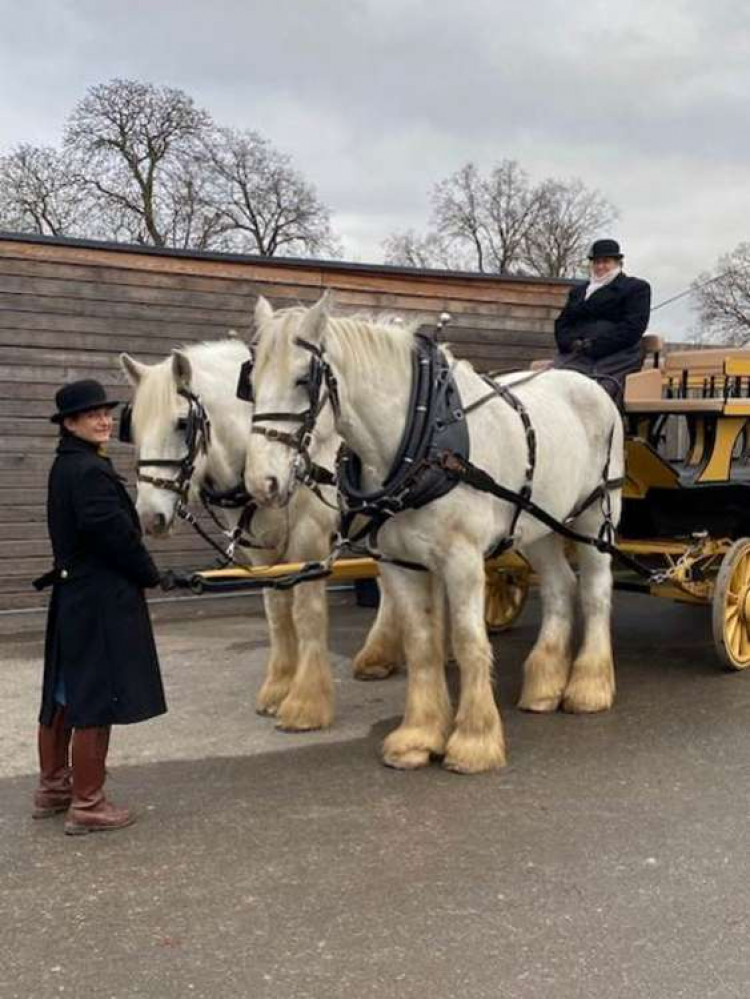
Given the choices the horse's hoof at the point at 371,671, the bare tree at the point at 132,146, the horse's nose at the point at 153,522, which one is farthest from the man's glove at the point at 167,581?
the bare tree at the point at 132,146

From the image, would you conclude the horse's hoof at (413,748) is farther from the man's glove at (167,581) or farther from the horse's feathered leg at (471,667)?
the man's glove at (167,581)

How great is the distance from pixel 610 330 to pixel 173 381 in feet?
9.24

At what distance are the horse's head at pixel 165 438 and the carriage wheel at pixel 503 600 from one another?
10.7 feet

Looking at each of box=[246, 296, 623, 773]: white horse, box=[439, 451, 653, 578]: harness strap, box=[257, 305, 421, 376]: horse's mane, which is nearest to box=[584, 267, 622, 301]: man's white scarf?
box=[246, 296, 623, 773]: white horse

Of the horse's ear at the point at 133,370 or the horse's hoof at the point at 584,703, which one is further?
the horse's hoof at the point at 584,703

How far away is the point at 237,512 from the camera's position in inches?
190

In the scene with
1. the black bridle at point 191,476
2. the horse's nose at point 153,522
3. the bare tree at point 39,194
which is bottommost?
the horse's nose at point 153,522

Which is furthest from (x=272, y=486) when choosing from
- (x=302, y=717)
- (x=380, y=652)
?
(x=380, y=652)

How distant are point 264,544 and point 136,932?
2.21 meters

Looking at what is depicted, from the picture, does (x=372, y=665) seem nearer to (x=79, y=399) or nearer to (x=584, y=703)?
(x=584, y=703)

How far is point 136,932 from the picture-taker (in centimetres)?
298

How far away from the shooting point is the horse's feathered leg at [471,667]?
13.7 feet

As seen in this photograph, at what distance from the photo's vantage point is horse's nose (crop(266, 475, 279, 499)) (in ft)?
11.9

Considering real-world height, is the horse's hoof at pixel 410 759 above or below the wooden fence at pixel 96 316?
below
